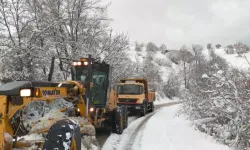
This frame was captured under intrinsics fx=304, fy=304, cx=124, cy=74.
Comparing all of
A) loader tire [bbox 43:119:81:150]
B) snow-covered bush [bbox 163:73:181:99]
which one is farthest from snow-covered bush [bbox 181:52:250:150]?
snow-covered bush [bbox 163:73:181:99]

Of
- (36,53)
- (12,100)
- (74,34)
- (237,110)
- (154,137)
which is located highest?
(74,34)

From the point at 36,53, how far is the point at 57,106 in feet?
31.1

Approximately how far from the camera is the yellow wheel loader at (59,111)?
435cm

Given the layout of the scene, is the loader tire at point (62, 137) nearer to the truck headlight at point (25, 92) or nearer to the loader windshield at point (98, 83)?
the truck headlight at point (25, 92)

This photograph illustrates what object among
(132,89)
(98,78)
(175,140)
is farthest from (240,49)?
(132,89)

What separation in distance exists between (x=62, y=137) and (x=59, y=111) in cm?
321

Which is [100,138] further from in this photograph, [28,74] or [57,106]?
[28,74]

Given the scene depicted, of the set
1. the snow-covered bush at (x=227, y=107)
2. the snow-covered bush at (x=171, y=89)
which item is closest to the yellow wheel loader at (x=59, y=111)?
the snow-covered bush at (x=227, y=107)

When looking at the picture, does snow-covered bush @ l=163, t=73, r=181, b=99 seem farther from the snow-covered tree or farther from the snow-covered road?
the snow-covered tree

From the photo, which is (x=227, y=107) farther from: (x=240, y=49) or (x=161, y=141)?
(x=161, y=141)

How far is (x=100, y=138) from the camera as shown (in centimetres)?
1080

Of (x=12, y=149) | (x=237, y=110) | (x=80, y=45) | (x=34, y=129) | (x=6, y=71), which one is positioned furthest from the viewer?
(x=80, y=45)

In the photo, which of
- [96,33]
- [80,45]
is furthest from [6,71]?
[96,33]

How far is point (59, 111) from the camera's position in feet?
25.9
